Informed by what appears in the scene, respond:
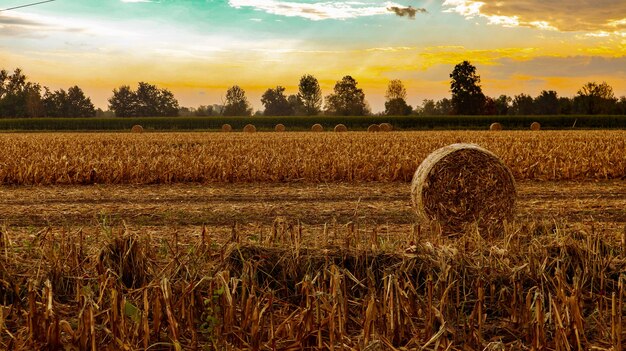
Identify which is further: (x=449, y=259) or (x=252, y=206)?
(x=252, y=206)

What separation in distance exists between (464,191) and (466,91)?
94.3 meters

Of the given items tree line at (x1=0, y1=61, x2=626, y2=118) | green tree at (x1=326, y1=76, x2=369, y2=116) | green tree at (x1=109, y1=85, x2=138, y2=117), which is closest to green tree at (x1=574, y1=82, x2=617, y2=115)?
tree line at (x1=0, y1=61, x2=626, y2=118)

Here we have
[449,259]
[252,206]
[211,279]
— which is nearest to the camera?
[211,279]

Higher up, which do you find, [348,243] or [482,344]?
[348,243]

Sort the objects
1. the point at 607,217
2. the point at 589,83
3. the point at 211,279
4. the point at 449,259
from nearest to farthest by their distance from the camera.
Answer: the point at 211,279
the point at 449,259
the point at 607,217
the point at 589,83

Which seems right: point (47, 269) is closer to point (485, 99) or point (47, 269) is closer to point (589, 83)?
point (485, 99)

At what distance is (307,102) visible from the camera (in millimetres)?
115062

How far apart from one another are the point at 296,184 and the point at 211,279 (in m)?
10.2

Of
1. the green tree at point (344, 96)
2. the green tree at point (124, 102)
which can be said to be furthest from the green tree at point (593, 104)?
the green tree at point (124, 102)

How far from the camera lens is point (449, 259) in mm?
6090

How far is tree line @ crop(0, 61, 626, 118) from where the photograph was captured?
91188mm

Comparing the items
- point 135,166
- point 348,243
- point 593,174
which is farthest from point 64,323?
point 593,174

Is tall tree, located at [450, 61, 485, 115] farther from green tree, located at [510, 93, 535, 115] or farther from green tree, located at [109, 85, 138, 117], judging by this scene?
green tree, located at [109, 85, 138, 117]

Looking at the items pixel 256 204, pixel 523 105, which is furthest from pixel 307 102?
pixel 256 204
